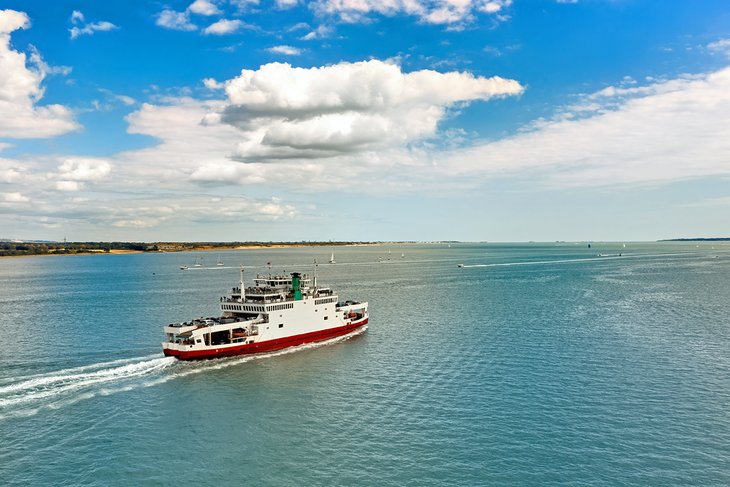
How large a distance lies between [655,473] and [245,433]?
106 feet

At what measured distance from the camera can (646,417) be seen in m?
47.0

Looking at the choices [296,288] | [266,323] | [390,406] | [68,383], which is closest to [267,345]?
[266,323]

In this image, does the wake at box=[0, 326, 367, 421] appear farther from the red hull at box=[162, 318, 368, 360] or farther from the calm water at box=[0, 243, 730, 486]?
the red hull at box=[162, 318, 368, 360]

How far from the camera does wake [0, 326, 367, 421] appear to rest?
170ft

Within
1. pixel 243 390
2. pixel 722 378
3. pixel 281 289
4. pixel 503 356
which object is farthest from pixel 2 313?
pixel 722 378

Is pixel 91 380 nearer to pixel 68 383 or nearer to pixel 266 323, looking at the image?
pixel 68 383

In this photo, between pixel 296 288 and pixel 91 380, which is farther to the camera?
pixel 296 288

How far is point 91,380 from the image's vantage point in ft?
196

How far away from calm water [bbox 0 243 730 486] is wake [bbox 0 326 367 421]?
31 centimetres

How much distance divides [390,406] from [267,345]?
106 ft

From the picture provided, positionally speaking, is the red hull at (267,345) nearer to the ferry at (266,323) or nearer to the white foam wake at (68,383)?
the ferry at (266,323)

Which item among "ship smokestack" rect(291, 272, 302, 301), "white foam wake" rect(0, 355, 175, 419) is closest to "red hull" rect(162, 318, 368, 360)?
"white foam wake" rect(0, 355, 175, 419)

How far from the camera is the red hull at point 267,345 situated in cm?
6964

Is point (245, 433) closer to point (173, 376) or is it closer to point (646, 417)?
point (173, 376)
